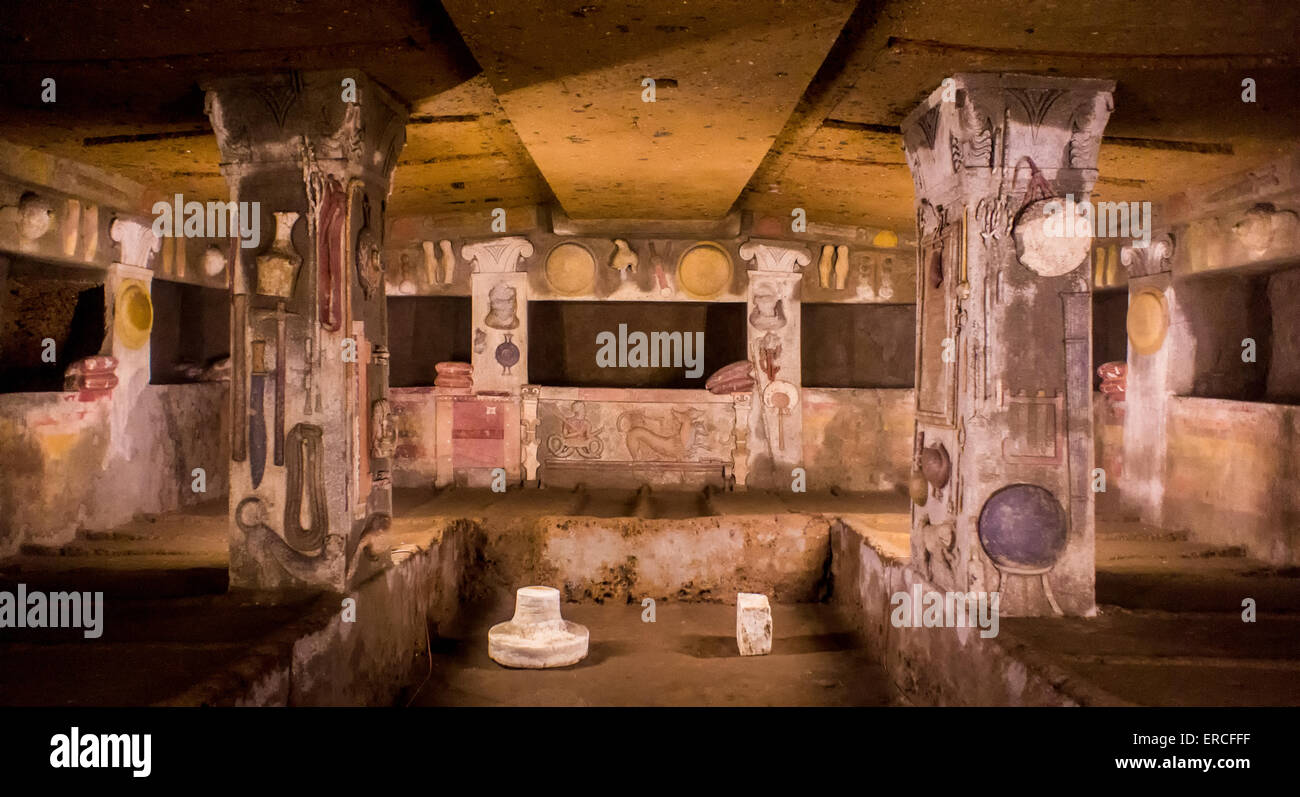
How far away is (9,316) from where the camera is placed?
Answer: 18.2 ft

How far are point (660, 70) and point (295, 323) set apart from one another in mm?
2117

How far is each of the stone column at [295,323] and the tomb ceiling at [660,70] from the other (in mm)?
223

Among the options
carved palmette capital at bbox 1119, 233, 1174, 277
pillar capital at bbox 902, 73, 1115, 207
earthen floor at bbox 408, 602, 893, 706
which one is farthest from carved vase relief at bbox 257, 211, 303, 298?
carved palmette capital at bbox 1119, 233, 1174, 277

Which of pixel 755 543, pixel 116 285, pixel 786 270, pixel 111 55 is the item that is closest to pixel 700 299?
pixel 786 270

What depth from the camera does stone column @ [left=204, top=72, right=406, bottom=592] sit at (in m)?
4.03

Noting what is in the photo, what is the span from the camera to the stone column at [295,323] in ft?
13.2

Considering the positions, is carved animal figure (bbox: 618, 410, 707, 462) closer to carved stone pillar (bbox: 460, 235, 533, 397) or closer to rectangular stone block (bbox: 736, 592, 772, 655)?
carved stone pillar (bbox: 460, 235, 533, 397)

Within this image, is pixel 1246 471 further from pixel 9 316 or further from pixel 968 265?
pixel 9 316

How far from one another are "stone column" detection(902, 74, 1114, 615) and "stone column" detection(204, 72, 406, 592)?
2972 millimetres

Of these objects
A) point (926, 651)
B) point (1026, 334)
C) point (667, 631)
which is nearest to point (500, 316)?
point (667, 631)

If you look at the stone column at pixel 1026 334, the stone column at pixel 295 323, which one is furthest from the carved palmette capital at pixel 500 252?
the stone column at pixel 1026 334

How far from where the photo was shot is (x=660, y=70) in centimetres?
372

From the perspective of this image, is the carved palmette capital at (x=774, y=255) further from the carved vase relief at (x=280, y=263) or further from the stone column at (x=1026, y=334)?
the carved vase relief at (x=280, y=263)

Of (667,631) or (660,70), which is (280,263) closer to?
(660,70)
